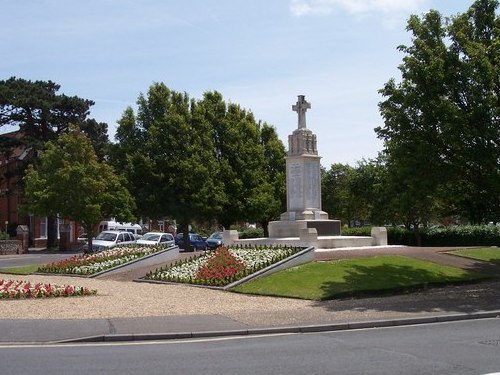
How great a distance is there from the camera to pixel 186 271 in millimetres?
22203

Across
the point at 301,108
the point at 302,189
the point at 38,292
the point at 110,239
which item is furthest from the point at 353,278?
the point at 110,239

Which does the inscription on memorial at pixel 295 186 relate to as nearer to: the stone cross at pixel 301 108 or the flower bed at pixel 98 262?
the stone cross at pixel 301 108

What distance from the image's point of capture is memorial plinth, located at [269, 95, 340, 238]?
90.1 ft

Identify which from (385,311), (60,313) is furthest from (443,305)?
(60,313)

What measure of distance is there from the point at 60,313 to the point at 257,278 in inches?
283

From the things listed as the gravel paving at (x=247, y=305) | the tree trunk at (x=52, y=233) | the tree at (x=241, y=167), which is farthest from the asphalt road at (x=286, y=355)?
the tree trunk at (x=52, y=233)

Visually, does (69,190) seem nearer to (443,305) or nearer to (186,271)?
(186,271)

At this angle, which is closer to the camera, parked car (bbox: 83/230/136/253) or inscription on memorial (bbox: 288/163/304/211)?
inscription on memorial (bbox: 288/163/304/211)

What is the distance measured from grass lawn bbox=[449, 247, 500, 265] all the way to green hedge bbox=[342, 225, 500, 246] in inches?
362

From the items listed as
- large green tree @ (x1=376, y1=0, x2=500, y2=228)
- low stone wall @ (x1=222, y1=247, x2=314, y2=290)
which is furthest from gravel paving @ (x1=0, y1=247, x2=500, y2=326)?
large green tree @ (x1=376, y1=0, x2=500, y2=228)

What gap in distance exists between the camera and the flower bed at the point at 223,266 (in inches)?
787

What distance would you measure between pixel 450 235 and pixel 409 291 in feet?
71.5

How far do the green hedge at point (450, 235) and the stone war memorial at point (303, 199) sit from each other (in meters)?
11.7

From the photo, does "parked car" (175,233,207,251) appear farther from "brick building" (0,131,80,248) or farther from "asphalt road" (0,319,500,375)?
"asphalt road" (0,319,500,375)
